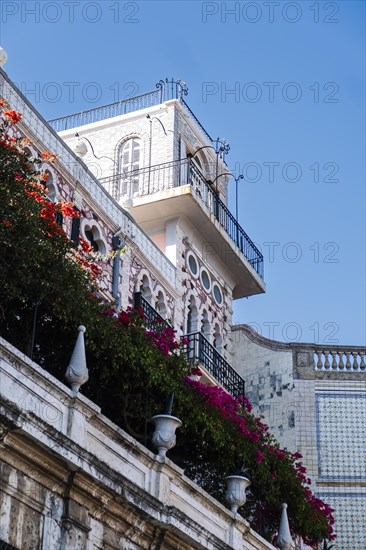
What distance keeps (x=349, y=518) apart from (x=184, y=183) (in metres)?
7.93

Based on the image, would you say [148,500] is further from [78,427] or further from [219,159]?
[219,159]

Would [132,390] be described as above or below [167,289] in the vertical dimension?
below

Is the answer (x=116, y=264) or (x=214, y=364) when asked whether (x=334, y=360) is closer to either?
(x=214, y=364)

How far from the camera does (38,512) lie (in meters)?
11.9

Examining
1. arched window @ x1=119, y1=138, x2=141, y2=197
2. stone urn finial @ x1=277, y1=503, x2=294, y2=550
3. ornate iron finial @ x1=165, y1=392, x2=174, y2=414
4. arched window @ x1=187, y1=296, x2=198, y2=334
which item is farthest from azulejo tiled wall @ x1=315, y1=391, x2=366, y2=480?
ornate iron finial @ x1=165, y1=392, x2=174, y2=414

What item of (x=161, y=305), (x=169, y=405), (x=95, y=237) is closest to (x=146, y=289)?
(x=161, y=305)

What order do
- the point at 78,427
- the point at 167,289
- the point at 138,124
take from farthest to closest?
the point at 138,124 < the point at 167,289 < the point at 78,427

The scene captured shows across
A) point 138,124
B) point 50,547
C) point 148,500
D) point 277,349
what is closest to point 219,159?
point 138,124

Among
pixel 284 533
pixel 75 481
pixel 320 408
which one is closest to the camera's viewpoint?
pixel 75 481

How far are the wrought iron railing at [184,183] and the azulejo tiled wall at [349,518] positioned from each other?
5177 mm

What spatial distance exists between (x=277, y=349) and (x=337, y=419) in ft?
6.87

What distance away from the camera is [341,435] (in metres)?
26.7

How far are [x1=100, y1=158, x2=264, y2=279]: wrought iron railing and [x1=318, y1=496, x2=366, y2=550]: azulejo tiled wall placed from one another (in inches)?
204

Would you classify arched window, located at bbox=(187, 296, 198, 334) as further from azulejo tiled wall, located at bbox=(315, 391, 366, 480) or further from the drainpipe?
azulejo tiled wall, located at bbox=(315, 391, 366, 480)
